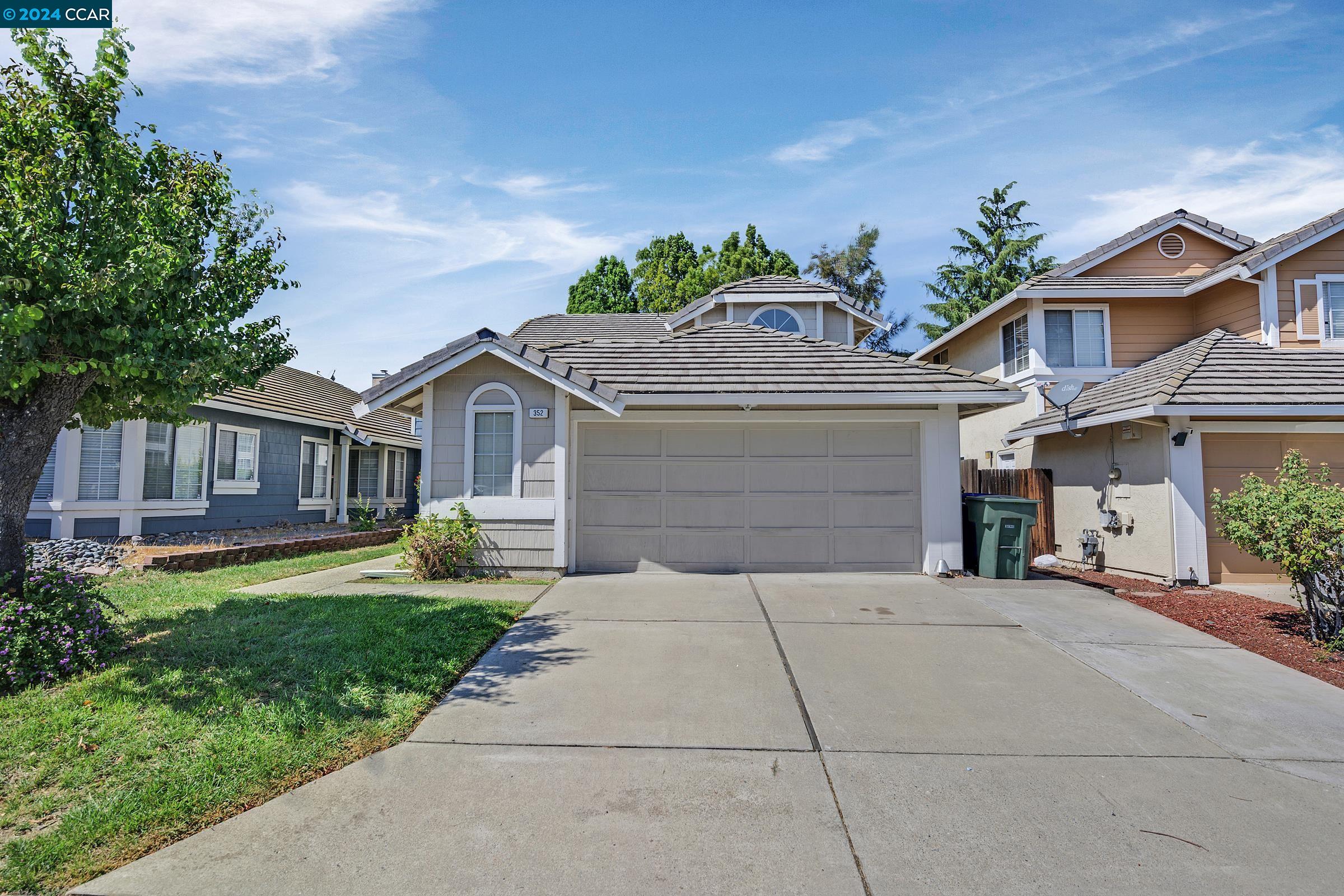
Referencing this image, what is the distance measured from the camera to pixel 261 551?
36.9 feet

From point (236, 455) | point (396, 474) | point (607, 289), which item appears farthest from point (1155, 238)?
point (607, 289)

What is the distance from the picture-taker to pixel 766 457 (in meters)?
10.2

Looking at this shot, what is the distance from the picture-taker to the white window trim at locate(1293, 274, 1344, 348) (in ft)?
41.1

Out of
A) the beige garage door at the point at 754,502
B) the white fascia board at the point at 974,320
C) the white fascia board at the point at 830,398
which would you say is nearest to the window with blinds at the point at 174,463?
the beige garage door at the point at 754,502

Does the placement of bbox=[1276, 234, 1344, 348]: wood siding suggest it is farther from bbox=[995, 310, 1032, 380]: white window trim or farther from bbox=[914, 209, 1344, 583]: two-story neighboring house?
bbox=[995, 310, 1032, 380]: white window trim

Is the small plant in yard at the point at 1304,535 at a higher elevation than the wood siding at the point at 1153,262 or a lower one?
lower

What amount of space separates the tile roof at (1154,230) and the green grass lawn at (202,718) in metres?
14.8

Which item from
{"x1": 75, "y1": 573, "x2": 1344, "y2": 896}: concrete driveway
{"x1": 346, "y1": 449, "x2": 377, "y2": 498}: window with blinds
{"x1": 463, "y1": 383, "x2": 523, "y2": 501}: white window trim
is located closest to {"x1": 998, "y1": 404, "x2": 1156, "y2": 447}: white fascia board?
{"x1": 75, "y1": 573, "x2": 1344, "y2": 896}: concrete driveway

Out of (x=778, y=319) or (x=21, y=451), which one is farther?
(x=778, y=319)

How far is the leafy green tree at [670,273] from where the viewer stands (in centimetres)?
3095

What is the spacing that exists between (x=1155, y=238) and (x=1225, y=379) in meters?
6.59

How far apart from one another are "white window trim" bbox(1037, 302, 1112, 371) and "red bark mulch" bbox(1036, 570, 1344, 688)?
19.8 feet

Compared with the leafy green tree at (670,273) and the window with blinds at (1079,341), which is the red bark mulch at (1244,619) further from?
the leafy green tree at (670,273)

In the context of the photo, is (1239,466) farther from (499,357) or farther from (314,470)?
(314,470)
